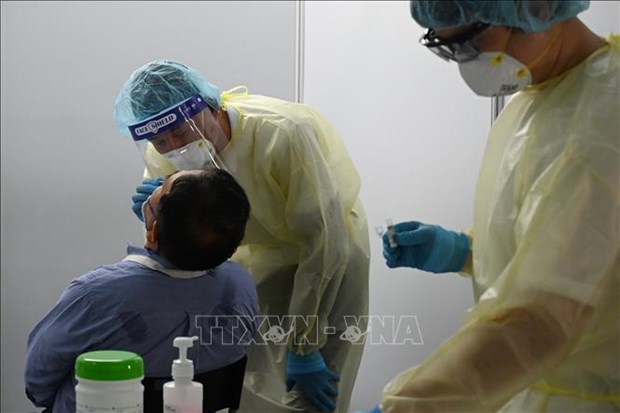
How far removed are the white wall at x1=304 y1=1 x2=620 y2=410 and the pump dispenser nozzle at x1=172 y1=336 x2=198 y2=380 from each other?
38 cm

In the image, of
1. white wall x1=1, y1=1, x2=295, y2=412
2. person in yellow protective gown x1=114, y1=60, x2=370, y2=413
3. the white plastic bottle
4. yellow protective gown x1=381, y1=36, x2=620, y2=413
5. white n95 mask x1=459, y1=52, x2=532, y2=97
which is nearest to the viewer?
yellow protective gown x1=381, y1=36, x2=620, y2=413

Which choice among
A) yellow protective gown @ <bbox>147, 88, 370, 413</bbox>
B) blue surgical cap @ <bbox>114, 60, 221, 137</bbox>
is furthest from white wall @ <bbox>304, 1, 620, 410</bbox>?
blue surgical cap @ <bbox>114, 60, 221, 137</bbox>

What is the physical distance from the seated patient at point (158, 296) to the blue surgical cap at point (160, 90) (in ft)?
0.48

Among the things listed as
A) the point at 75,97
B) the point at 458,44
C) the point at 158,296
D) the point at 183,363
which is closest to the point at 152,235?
Result: the point at 158,296

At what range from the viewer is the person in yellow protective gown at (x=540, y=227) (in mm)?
898

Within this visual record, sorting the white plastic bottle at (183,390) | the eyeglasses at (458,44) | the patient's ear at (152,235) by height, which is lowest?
the white plastic bottle at (183,390)

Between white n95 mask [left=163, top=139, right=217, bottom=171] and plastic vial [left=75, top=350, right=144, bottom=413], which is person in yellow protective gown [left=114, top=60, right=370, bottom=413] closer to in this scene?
white n95 mask [left=163, top=139, right=217, bottom=171]

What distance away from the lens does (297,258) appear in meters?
1.45

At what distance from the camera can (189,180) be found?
1215 millimetres

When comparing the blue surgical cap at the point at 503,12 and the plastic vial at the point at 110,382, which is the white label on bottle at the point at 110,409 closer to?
the plastic vial at the point at 110,382

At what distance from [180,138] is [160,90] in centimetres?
9

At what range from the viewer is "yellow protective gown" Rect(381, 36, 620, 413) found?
896 millimetres

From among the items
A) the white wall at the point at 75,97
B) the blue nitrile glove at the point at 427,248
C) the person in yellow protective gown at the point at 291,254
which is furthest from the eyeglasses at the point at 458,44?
the white wall at the point at 75,97

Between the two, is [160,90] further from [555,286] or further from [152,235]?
[555,286]
